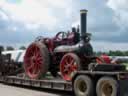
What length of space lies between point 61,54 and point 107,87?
4396 millimetres

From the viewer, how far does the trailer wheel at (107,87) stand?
12086mm

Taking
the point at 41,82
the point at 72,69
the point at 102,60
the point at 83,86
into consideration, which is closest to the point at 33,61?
the point at 41,82

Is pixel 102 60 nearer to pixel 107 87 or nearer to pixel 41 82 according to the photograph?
pixel 107 87

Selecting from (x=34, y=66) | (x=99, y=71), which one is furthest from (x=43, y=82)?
(x=99, y=71)

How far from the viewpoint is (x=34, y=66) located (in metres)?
17.3

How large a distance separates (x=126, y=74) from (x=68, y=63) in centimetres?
367

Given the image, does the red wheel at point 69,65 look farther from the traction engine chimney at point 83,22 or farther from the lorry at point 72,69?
the traction engine chimney at point 83,22

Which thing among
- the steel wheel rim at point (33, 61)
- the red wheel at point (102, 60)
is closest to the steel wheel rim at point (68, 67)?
the red wheel at point (102, 60)

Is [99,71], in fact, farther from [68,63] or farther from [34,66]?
[34,66]

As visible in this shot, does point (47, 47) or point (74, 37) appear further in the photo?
point (47, 47)

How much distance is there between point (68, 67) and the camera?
15273mm

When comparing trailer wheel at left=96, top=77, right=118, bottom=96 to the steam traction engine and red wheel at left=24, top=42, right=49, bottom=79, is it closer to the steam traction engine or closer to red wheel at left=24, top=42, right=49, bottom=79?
the steam traction engine

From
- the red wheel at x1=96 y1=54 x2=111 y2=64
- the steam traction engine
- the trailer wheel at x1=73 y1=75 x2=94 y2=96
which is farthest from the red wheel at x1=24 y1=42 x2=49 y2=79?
the trailer wheel at x1=73 y1=75 x2=94 y2=96

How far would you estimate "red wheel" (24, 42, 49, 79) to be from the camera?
1655 centimetres
